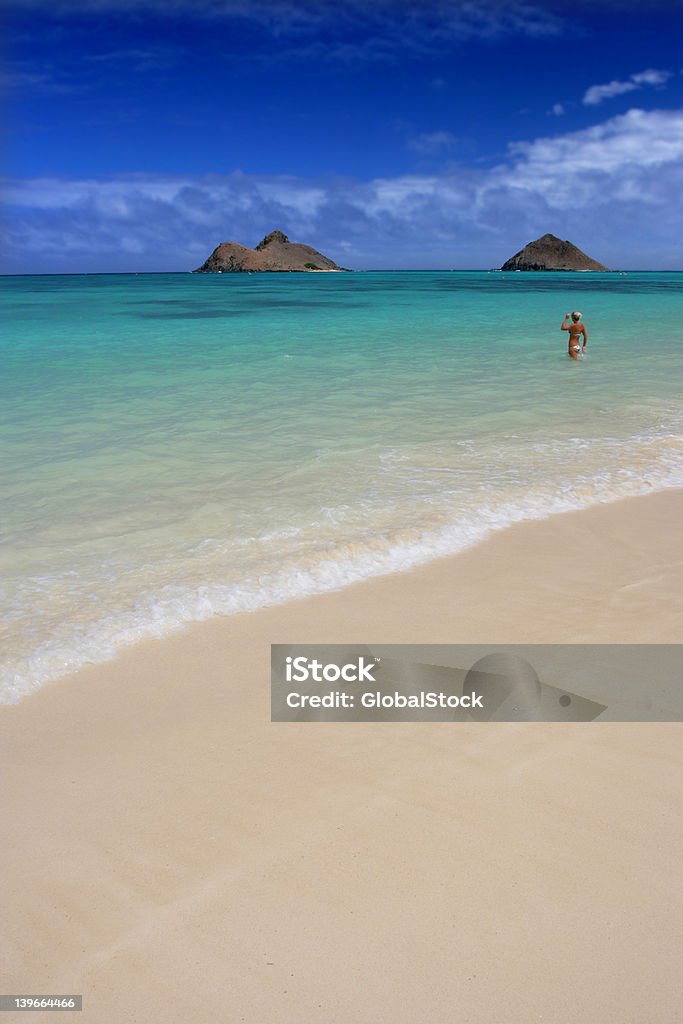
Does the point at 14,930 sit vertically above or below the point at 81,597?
below

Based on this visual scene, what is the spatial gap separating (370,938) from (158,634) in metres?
2.31

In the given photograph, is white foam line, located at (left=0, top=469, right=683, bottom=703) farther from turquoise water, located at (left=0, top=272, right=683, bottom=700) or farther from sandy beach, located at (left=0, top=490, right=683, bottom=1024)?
sandy beach, located at (left=0, top=490, right=683, bottom=1024)

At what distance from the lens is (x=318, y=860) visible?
101 inches

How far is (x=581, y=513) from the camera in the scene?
6254 millimetres

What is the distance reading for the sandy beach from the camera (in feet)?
6.97

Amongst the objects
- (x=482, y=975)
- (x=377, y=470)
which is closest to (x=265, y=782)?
(x=482, y=975)

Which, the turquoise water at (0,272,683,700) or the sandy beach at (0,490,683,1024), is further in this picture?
the turquoise water at (0,272,683,700)

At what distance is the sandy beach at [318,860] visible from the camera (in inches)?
83.6

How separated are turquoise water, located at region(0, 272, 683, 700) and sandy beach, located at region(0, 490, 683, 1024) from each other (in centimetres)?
87

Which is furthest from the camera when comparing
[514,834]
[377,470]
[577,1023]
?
[377,470]

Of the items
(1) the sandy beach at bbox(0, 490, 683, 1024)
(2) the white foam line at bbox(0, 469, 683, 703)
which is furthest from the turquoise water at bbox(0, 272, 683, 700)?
(1) the sandy beach at bbox(0, 490, 683, 1024)

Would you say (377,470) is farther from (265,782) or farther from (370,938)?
(370,938)

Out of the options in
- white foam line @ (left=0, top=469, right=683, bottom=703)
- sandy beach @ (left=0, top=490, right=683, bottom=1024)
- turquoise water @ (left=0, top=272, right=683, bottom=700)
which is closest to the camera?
sandy beach @ (left=0, top=490, right=683, bottom=1024)

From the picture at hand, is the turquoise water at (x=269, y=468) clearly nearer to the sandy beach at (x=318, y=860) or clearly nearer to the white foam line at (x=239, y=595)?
the white foam line at (x=239, y=595)
